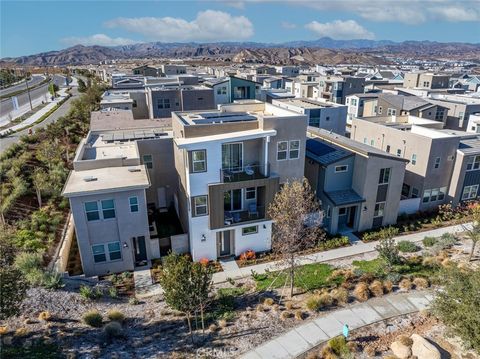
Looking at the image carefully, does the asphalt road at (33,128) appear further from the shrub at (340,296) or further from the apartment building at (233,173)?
the shrub at (340,296)

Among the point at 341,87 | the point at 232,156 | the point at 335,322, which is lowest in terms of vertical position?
the point at 335,322

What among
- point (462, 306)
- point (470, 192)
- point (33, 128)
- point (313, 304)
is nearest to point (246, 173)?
point (313, 304)

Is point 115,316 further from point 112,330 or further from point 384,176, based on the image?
point 384,176

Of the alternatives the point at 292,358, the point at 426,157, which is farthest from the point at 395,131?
the point at 292,358

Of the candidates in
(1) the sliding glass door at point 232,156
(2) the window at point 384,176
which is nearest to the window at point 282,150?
(1) the sliding glass door at point 232,156

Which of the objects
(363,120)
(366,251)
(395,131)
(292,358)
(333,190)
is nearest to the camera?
(292,358)

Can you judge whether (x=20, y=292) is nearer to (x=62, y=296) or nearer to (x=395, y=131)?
(x=62, y=296)
